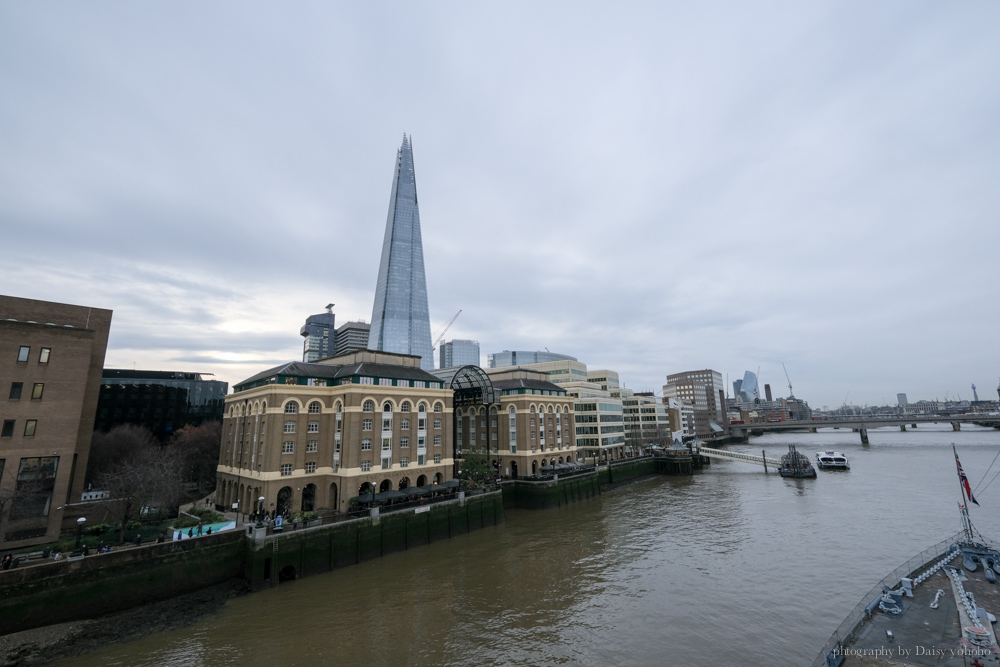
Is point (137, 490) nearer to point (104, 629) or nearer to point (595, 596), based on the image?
point (104, 629)

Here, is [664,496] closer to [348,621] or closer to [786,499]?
[786,499]

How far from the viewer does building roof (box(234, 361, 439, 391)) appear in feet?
171

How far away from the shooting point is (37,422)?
37531mm

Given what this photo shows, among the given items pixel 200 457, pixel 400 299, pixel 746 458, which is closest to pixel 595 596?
pixel 200 457

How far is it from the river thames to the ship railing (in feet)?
14.4

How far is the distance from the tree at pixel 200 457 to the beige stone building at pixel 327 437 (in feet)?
50.9

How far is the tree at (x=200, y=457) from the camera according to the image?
69250 mm

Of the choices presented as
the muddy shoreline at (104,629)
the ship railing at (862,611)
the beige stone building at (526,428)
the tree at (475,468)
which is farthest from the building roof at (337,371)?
the ship railing at (862,611)

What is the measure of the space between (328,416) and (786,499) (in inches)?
2568

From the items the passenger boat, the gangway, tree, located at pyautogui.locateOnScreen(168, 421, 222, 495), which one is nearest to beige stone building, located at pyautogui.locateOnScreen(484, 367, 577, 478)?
tree, located at pyautogui.locateOnScreen(168, 421, 222, 495)

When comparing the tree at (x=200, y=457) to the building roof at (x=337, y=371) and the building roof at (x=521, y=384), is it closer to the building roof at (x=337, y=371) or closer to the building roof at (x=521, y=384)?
the building roof at (x=337, y=371)

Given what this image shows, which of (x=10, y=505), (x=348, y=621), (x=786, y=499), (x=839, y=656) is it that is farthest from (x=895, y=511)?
(x=10, y=505)

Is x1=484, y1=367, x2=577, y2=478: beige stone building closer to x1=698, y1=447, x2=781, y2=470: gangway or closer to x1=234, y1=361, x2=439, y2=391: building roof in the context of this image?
x1=234, y1=361, x2=439, y2=391: building roof

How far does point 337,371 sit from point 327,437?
9172mm
